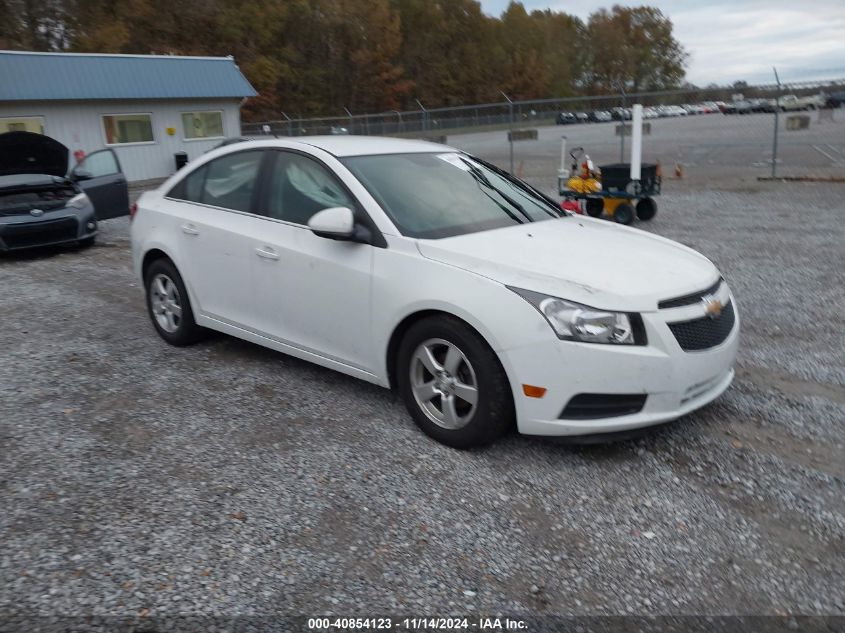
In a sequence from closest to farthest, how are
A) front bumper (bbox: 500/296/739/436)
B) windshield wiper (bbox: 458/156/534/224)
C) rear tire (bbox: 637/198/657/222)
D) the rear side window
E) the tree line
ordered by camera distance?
1. front bumper (bbox: 500/296/739/436)
2. windshield wiper (bbox: 458/156/534/224)
3. the rear side window
4. rear tire (bbox: 637/198/657/222)
5. the tree line

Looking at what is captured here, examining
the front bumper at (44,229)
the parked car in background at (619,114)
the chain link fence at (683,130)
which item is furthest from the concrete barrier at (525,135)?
the front bumper at (44,229)

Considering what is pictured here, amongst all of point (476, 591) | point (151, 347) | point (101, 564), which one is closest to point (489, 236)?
point (476, 591)

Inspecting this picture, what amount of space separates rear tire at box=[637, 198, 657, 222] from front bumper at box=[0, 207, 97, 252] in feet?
28.5

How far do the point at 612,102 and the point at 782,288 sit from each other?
1326 cm

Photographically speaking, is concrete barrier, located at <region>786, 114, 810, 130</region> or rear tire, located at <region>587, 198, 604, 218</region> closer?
rear tire, located at <region>587, 198, 604, 218</region>

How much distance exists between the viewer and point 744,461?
3.85 meters

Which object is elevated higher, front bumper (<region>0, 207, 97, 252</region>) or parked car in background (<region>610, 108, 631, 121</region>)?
parked car in background (<region>610, 108, 631, 121</region>)

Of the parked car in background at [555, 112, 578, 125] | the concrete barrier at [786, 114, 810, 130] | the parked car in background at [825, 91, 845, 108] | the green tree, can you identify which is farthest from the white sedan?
the green tree

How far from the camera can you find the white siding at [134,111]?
2119cm

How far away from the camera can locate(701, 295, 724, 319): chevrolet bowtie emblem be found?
392 cm

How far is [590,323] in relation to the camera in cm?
361

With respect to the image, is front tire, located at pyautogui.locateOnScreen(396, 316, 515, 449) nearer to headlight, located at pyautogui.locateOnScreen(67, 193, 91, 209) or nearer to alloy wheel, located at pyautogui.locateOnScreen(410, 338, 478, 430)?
alloy wheel, located at pyautogui.locateOnScreen(410, 338, 478, 430)

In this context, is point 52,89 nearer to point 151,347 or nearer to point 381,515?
point 151,347

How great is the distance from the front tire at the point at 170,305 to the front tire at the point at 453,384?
2.28 m
